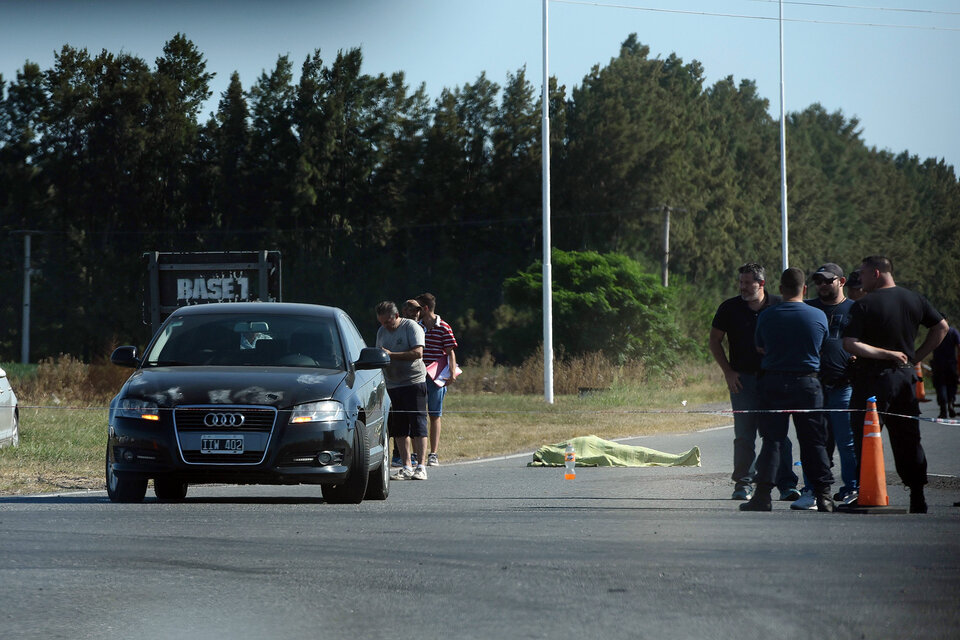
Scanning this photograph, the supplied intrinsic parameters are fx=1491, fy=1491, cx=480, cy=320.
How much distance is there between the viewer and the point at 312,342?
40.6 feet

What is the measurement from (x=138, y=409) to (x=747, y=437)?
16.3 feet

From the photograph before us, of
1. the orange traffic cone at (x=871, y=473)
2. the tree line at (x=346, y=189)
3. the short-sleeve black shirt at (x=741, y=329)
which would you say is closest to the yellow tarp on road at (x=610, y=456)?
the short-sleeve black shirt at (x=741, y=329)

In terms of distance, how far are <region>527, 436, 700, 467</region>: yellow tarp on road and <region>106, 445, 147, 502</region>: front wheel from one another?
5983mm

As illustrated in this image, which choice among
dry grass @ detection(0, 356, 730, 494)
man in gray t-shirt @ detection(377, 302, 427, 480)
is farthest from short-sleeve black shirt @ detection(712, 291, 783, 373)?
dry grass @ detection(0, 356, 730, 494)

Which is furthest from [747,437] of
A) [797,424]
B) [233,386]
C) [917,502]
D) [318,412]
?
[233,386]

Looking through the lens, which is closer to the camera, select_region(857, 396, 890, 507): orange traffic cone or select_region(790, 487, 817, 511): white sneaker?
select_region(857, 396, 890, 507): orange traffic cone

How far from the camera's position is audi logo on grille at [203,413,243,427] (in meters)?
11.2

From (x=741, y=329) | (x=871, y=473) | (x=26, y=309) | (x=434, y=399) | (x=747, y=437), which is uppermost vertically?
(x=26, y=309)

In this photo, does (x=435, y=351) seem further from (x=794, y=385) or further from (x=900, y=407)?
(x=900, y=407)

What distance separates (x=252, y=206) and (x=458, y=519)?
7088cm

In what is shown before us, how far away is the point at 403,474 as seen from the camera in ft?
50.1

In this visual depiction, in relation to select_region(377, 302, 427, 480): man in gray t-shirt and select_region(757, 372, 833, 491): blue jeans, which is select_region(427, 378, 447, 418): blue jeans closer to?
select_region(377, 302, 427, 480): man in gray t-shirt

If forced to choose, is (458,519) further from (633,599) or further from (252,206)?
(252,206)

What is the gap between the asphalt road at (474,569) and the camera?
21.5ft
